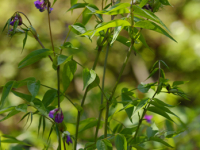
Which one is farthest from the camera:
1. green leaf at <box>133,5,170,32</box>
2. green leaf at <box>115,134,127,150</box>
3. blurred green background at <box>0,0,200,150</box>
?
blurred green background at <box>0,0,200,150</box>

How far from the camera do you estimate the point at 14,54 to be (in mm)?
2459

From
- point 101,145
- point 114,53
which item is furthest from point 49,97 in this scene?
point 114,53

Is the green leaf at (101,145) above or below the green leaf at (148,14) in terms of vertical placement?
below

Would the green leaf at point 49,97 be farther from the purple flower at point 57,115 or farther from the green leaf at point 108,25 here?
the green leaf at point 108,25

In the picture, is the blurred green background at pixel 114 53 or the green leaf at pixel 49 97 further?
the blurred green background at pixel 114 53

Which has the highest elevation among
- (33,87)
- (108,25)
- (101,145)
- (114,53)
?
(114,53)

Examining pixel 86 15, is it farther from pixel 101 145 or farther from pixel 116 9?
pixel 101 145

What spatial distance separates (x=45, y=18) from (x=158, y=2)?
2181mm

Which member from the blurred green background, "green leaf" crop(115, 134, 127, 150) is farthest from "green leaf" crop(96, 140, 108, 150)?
the blurred green background

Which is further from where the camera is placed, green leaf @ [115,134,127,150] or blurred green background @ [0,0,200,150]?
blurred green background @ [0,0,200,150]

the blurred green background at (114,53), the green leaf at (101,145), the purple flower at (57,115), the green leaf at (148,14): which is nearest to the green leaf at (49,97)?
the purple flower at (57,115)

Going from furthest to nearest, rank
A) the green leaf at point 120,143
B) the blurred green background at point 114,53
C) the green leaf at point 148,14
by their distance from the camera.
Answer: the blurred green background at point 114,53 → the green leaf at point 120,143 → the green leaf at point 148,14

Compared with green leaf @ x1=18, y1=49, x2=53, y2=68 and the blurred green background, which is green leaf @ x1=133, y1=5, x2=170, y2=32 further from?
the blurred green background

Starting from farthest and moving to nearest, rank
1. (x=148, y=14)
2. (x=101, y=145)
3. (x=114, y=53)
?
(x=114, y=53) < (x=101, y=145) < (x=148, y=14)
